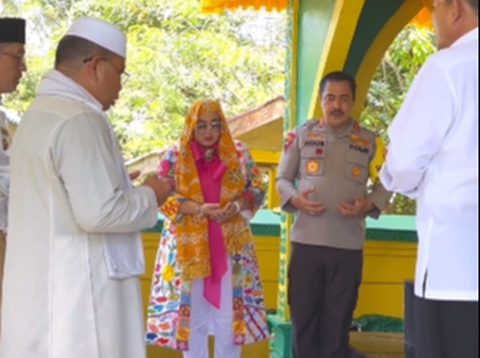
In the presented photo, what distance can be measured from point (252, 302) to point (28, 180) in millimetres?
1817

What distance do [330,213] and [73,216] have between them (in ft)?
5.87

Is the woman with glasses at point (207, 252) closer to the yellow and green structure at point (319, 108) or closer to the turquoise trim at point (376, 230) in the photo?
the yellow and green structure at point (319, 108)

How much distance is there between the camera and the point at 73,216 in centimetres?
226

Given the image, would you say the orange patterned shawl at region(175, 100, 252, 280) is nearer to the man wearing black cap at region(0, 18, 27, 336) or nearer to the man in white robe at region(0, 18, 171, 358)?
the man wearing black cap at region(0, 18, 27, 336)

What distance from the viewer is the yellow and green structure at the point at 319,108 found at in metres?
3.99

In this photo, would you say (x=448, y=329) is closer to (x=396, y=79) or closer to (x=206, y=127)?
(x=206, y=127)

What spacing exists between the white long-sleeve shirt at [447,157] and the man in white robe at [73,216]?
0.88 m

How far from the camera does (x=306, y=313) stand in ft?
12.7

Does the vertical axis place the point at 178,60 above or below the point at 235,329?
above

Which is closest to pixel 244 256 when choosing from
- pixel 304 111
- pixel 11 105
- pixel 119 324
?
pixel 304 111

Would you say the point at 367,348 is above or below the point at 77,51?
→ below

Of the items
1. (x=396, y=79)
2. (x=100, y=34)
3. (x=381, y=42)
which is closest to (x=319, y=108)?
(x=381, y=42)

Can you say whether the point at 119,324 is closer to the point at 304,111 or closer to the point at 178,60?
the point at 304,111

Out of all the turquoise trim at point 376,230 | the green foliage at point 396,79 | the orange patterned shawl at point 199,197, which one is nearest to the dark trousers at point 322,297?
the orange patterned shawl at point 199,197
